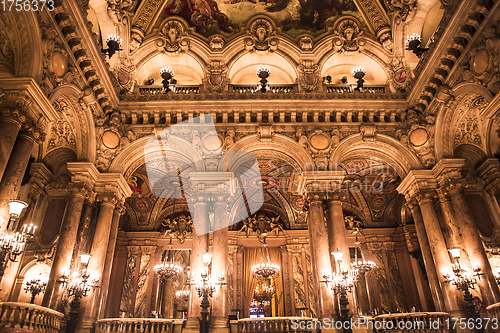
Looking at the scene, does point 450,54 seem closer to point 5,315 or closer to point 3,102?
point 3,102

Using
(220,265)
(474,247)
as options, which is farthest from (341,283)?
(474,247)

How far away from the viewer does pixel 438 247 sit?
1129 centimetres

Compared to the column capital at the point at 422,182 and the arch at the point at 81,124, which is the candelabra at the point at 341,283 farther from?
the arch at the point at 81,124

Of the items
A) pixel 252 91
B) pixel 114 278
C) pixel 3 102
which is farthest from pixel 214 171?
pixel 114 278

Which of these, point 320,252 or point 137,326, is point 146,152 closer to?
point 137,326

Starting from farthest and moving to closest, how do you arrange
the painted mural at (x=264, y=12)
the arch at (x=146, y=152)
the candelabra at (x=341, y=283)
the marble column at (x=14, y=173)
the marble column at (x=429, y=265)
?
1. the painted mural at (x=264, y=12)
2. the arch at (x=146, y=152)
3. the marble column at (x=429, y=265)
4. the candelabra at (x=341, y=283)
5. the marble column at (x=14, y=173)

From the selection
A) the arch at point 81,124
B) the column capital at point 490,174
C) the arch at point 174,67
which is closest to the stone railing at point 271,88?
the arch at point 174,67

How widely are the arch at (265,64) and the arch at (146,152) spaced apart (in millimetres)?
3694

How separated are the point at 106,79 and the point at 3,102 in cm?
427

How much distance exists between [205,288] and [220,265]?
1.39m

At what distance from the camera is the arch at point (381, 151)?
41.8ft

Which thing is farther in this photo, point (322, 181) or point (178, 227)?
point (178, 227)

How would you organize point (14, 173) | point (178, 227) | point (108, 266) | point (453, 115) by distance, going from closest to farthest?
point (14, 173) → point (108, 266) → point (453, 115) → point (178, 227)

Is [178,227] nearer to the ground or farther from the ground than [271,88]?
nearer to the ground
